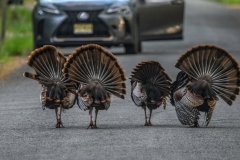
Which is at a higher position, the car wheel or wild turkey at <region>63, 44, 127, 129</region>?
wild turkey at <region>63, 44, 127, 129</region>

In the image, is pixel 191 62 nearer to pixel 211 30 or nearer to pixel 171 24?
pixel 171 24

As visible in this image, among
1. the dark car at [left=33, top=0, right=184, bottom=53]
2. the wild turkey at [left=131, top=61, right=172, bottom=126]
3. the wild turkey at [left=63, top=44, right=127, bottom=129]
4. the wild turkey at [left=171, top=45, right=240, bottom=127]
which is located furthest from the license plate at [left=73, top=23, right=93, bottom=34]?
the wild turkey at [left=63, top=44, right=127, bottom=129]

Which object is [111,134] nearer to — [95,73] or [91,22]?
[95,73]

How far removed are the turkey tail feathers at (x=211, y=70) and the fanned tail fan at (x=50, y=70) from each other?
3.59ft

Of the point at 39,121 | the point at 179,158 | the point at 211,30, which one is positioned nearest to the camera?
the point at 179,158

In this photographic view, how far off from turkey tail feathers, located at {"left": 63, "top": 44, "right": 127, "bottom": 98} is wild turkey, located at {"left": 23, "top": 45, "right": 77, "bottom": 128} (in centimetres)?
22

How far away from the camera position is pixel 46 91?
30.3 ft

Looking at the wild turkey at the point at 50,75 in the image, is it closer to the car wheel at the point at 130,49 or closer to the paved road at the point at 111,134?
the paved road at the point at 111,134

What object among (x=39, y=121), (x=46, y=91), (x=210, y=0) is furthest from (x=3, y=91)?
(x=210, y=0)

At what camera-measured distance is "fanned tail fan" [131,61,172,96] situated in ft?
30.5

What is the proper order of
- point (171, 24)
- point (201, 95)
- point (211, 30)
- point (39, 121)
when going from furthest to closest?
point (211, 30) < point (171, 24) < point (39, 121) < point (201, 95)

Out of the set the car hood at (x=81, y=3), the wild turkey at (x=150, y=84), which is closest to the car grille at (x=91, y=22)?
the car hood at (x=81, y=3)

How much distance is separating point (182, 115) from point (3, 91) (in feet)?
15.0

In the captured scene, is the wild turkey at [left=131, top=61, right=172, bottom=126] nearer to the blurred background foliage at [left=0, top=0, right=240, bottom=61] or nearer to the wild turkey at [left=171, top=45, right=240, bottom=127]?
the wild turkey at [left=171, top=45, right=240, bottom=127]
